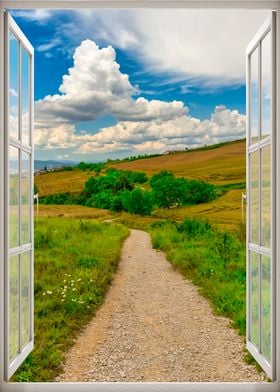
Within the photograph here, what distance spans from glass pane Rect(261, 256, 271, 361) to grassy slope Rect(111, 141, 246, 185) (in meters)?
4.32

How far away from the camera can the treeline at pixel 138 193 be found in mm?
6500

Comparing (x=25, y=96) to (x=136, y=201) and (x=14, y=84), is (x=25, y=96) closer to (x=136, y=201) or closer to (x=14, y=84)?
(x=14, y=84)

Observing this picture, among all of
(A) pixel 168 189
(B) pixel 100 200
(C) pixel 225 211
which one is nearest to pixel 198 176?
(A) pixel 168 189

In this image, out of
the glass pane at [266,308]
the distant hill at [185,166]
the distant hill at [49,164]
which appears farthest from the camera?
the distant hill at [185,166]

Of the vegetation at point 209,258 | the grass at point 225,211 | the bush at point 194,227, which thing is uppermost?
the grass at point 225,211

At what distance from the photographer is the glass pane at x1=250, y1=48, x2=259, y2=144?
2.25 m

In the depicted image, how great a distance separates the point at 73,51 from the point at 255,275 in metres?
5.09

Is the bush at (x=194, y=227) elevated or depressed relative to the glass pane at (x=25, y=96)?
depressed

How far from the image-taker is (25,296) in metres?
2.29

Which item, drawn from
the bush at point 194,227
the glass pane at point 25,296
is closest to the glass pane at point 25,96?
the glass pane at point 25,296

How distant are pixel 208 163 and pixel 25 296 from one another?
4496mm

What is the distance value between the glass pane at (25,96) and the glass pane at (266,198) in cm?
104

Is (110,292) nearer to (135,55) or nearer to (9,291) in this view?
(135,55)

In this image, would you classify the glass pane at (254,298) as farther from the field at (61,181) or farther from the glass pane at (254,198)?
the field at (61,181)
